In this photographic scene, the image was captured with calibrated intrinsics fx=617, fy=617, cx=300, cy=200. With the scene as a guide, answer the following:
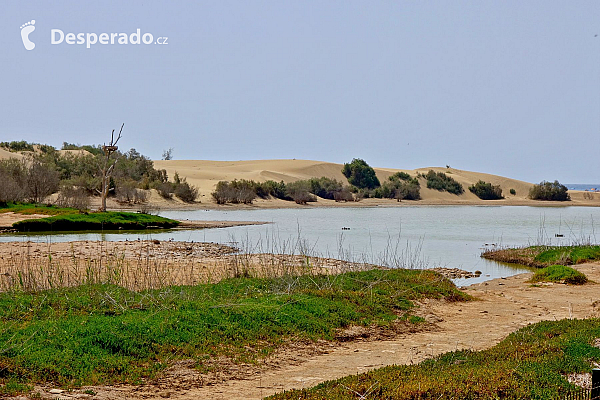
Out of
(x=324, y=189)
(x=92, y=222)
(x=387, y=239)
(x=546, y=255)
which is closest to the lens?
(x=546, y=255)

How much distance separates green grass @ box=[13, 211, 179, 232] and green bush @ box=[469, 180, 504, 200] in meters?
64.6

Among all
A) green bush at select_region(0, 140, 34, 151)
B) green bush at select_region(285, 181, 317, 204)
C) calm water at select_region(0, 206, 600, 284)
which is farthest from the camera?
green bush at select_region(0, 140, 34, 151)

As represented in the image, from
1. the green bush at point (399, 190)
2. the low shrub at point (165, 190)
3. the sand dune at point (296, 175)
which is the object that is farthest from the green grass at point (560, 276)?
the green bush at point (399, 190)

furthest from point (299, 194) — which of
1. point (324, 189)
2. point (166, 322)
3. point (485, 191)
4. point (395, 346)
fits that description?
point (166, 322)

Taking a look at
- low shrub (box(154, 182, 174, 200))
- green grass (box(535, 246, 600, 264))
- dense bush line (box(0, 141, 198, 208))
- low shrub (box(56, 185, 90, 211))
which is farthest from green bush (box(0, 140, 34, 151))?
green grass (box(535, 246, 600, 264))

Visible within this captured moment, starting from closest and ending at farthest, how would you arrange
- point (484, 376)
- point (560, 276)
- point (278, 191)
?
point (484, 376) → point (560, 276) → point (278, 191)

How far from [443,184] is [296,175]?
73.2ft

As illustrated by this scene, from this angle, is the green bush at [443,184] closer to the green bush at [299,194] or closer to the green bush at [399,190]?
the green bush at [399,190]

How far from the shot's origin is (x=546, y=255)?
67.7 ft

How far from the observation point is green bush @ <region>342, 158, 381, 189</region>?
275 feet

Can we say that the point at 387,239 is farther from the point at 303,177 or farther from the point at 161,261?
the point at 303,177

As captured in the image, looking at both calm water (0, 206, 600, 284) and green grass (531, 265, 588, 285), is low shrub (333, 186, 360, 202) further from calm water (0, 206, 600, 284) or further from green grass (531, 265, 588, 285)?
green grass (531, 265, 588, 285)

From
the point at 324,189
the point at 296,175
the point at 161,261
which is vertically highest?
the point at 296,175

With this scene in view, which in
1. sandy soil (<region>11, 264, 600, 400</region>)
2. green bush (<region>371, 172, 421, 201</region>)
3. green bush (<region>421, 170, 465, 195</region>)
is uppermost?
green bush (<region>421, 170, 465, 195</region>)
